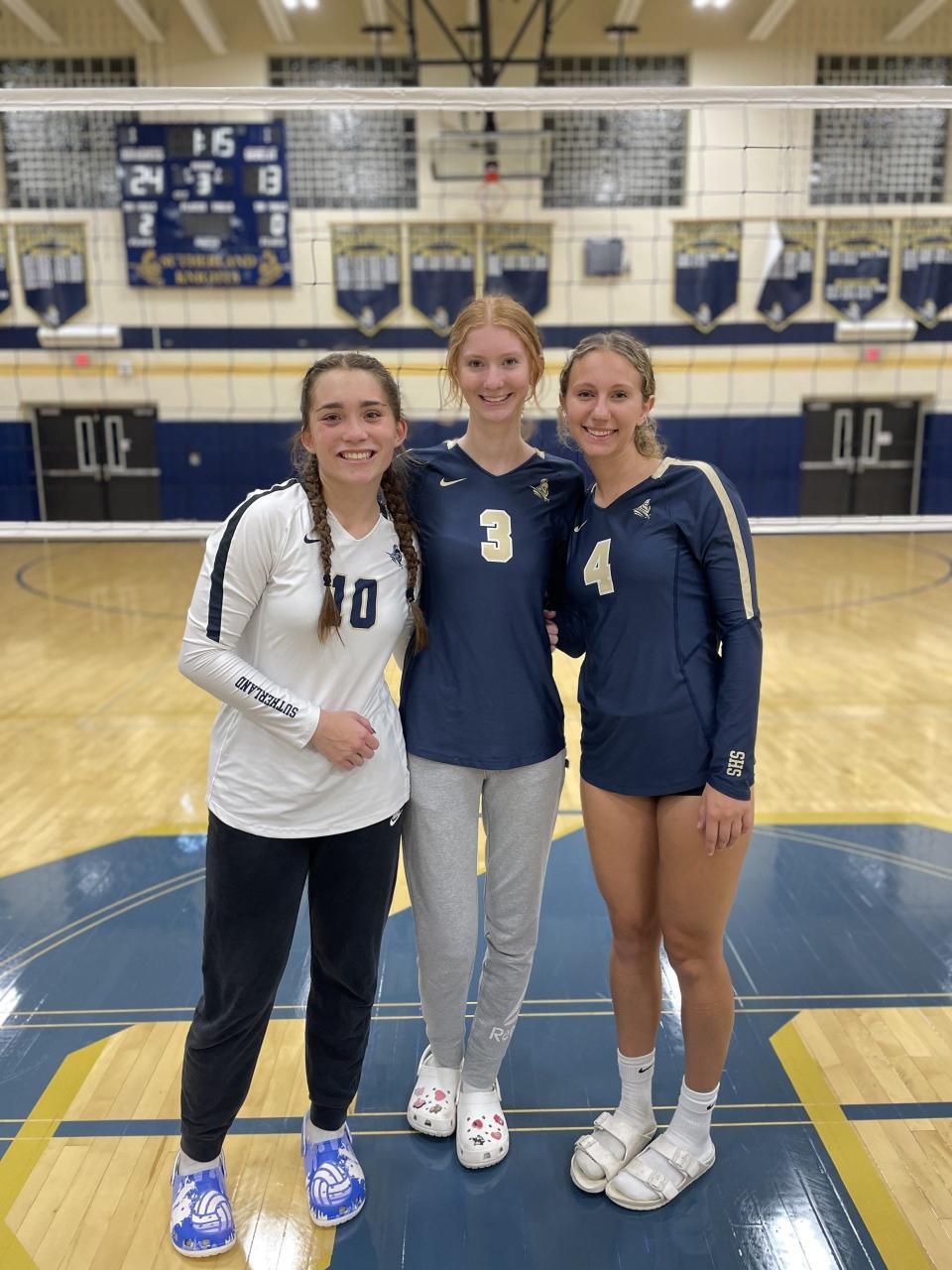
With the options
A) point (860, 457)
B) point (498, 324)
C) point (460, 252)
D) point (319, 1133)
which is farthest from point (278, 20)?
point (319, 1133)

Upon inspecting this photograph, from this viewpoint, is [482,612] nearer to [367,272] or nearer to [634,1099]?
[634,1099]

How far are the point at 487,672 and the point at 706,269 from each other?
35.5 ft

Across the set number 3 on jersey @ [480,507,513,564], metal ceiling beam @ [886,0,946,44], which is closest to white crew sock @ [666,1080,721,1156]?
number 3 on jersey @ [480,507,513,564]

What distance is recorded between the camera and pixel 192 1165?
1.99 meters

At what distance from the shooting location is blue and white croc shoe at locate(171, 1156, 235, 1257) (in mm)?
1931

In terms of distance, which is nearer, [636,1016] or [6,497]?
[636,1016]

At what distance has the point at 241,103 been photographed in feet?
12.0

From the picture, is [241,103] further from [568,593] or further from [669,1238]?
[669,1238]

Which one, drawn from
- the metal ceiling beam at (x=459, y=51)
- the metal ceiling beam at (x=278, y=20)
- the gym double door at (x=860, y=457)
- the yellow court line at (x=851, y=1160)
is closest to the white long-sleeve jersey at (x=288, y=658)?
the yellow court line at (x=851, y=1160)

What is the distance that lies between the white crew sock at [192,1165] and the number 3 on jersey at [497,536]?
1.34m

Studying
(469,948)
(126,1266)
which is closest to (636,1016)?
(469,948)

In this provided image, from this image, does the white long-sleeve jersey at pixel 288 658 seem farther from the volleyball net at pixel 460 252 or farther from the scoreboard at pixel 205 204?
the scoreboard at pixel 205 204

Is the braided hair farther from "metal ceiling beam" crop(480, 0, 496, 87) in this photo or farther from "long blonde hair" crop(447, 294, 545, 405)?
"metal ceiling beam" crop(480, 0, 496, 87)

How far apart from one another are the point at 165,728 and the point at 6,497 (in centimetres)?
845
